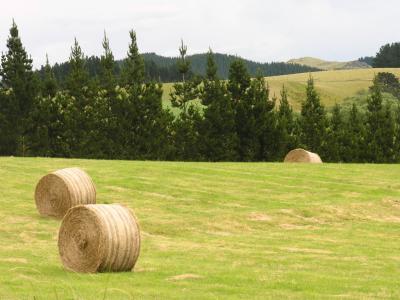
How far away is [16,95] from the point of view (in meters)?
73.7

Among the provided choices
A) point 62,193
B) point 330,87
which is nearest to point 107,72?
point 62,193

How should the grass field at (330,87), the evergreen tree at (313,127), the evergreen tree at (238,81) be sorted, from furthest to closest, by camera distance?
the grass field at (330,87), the evergreen tree at (313,127), the evergreen tree at (238,81)

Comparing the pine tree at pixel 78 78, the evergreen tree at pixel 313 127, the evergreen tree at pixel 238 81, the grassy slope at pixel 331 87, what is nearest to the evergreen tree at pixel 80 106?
the pine tree at pixel 78 78

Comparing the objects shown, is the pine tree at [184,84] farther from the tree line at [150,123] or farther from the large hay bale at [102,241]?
the large hay bale at [102,241]

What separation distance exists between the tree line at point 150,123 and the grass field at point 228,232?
22049mm

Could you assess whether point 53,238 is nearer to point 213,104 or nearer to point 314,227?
point 314,227

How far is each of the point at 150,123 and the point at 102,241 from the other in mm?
56512

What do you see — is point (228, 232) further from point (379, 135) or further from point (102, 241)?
point (379, 135)

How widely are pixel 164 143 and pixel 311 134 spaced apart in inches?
633

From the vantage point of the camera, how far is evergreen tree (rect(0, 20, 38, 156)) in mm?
72000

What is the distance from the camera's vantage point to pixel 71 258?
54.3 ft

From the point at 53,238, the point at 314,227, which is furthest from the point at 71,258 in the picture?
the point at 314,227

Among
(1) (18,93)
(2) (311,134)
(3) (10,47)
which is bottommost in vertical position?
(2) (311,134)

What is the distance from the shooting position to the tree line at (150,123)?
69688 millimetres
